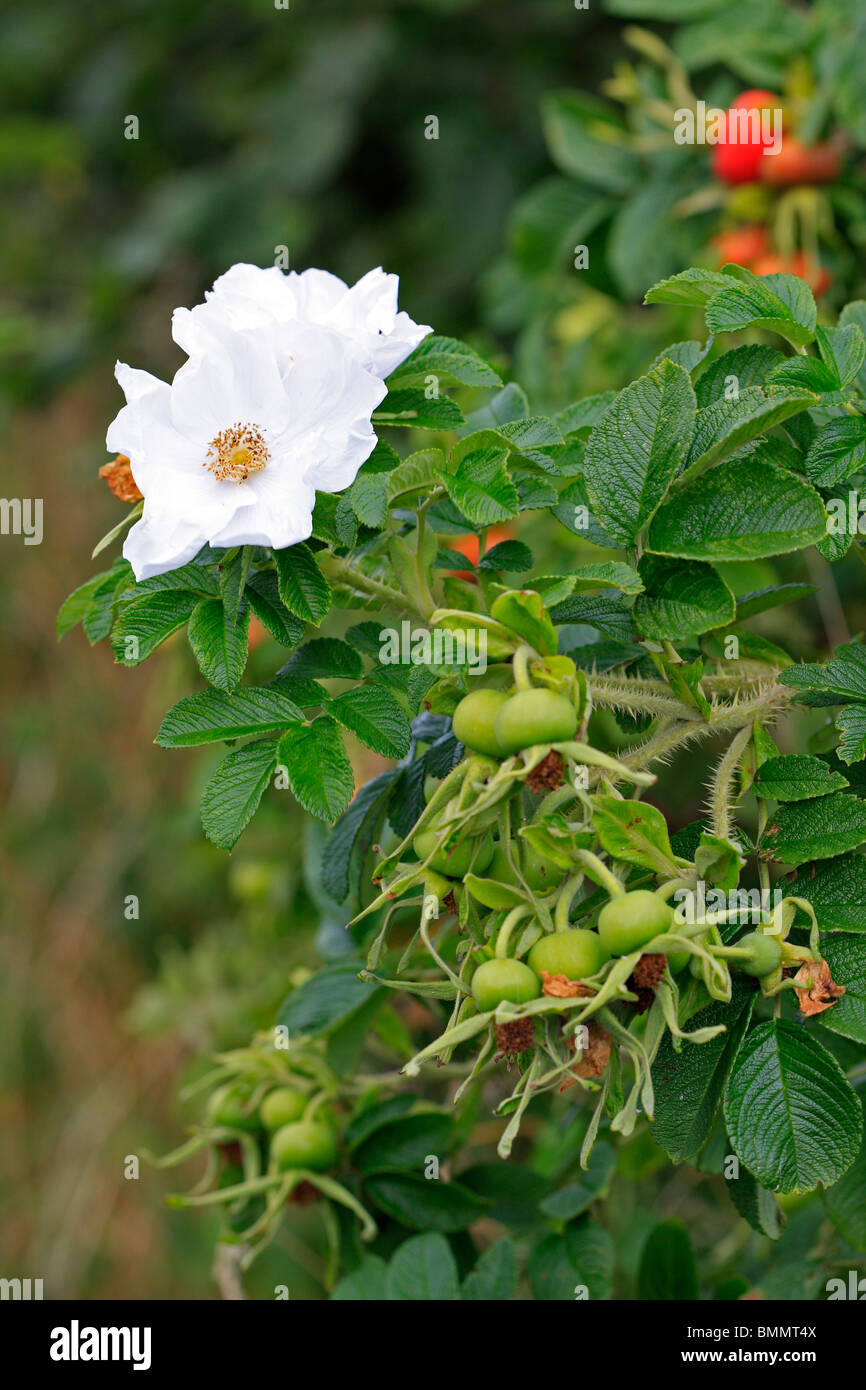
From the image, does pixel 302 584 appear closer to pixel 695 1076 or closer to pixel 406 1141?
pixel 695 1076

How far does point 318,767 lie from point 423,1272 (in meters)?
0.46

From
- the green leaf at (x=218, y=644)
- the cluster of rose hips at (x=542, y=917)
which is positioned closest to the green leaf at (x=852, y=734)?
the cluster of rose hips at (x=542, y=917)

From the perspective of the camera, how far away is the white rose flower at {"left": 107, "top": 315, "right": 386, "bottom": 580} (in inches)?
24.5

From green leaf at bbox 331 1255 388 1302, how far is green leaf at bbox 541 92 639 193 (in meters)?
1.23

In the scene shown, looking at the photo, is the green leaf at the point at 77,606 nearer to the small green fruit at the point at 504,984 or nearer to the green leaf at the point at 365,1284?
the small green fruit at the point at 504,984

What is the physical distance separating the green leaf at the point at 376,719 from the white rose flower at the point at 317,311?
176mm

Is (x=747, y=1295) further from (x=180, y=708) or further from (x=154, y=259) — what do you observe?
(x=154, y=259)

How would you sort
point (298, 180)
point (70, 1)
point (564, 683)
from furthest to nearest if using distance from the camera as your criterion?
point (70, 1) < point (298, 180) < point (564, 683)

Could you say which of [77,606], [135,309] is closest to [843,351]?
[77,606]

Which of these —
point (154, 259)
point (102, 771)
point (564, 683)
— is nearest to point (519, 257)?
point (154, 259)

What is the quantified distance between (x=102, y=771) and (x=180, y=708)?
204 centimetres

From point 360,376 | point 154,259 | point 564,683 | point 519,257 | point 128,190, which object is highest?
point 128,190

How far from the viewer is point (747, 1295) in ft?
3.39

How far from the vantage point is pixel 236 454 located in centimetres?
63
